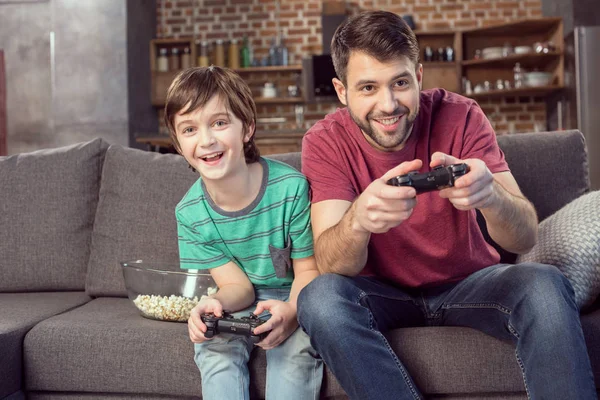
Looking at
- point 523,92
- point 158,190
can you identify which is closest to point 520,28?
point 523,92

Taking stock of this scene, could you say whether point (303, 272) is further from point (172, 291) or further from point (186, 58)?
point (186, 58)

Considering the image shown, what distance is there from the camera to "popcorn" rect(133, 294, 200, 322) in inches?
68.9

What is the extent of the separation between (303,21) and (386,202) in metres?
5.86

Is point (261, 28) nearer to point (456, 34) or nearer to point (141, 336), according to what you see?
point (456, 34)

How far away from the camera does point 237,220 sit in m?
1.67

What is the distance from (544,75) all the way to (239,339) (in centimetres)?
525

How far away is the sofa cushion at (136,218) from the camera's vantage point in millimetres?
2121

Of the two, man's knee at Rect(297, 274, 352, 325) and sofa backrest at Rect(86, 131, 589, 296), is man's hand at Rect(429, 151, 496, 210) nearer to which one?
A: man's knee at Rect(297, 274, 352, 325)

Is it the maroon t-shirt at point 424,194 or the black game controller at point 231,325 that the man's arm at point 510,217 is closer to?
the maroon t-shirt at point 424,194

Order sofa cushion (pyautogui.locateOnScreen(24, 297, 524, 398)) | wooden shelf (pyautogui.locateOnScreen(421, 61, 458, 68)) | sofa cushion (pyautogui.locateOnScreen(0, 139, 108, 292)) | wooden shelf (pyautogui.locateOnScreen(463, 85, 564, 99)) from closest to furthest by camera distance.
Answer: sofa cushion (pyautogui.locateOnScreen(24, 297, 524, 398)), sofa cushion (pyautogui.locateOnScreen(0, 139, 108, 292)), wooden shelf (pyautogui.locateOnScreen(463, 85, 564, 99)), wooden shelf (pyautogui.locateOnScreen(421, 61, 458, 68))

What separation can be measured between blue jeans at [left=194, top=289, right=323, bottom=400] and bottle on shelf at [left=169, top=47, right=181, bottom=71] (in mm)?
5542

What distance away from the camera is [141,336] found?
1659 millimetres

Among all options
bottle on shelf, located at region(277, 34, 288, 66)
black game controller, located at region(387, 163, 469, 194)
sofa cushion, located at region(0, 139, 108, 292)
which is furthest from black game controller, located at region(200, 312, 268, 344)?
bottle on shelf, located at region(277, 34, 288, 66)

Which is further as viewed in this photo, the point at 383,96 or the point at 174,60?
the point at 174,60
